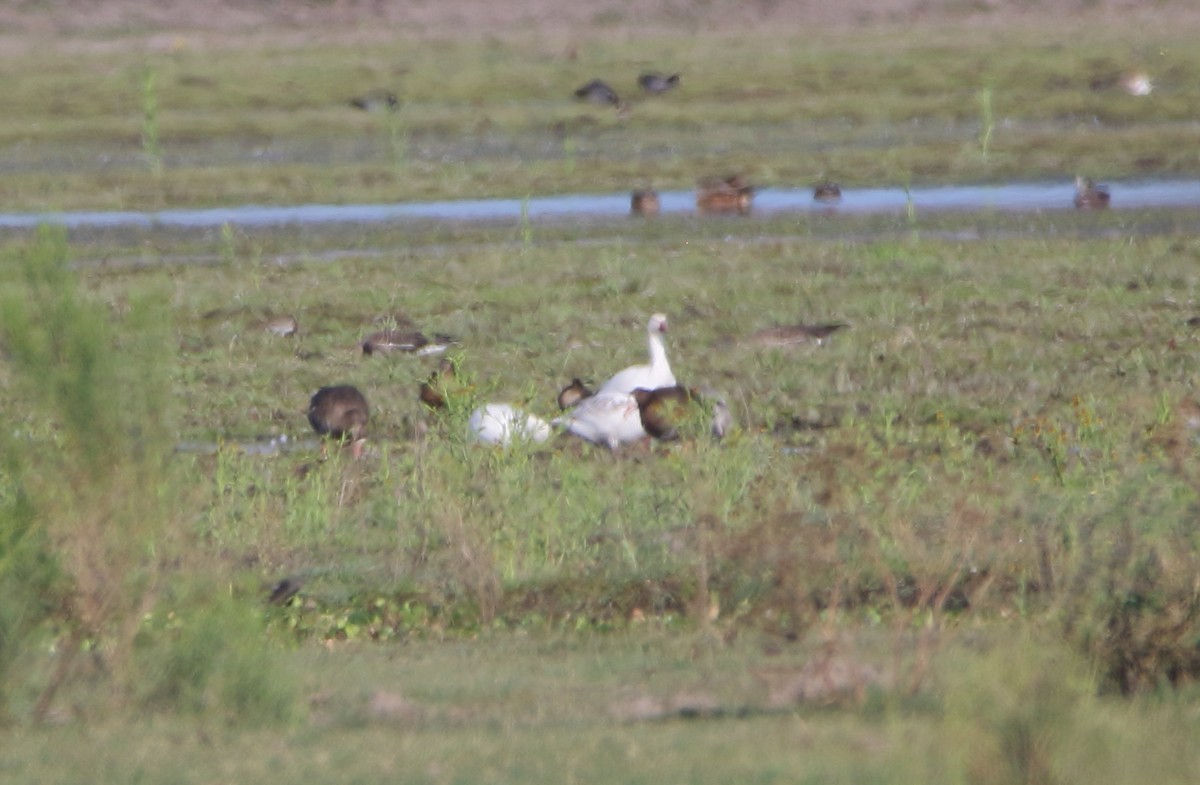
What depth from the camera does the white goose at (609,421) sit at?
10.1 metres

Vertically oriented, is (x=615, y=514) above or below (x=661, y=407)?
below

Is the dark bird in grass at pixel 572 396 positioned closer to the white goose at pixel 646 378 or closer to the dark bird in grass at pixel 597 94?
the white goose at pixel 646 378

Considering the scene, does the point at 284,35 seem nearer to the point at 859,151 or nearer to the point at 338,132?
the point at 338,132

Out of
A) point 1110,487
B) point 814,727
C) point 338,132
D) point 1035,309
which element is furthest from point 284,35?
point 814,727

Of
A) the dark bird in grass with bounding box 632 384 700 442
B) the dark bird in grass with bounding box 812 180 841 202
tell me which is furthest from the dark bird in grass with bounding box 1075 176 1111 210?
the dark bird in grass with bounding box 632 384 700 442

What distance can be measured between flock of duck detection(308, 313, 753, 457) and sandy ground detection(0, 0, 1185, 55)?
21625 millimetres

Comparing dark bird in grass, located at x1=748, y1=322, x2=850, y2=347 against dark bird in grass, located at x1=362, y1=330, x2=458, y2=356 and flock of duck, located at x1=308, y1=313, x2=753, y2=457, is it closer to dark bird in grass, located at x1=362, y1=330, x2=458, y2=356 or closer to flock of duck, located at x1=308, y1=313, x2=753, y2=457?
flock of duck, located at x1=308, y1=313, x2=753, y2=457

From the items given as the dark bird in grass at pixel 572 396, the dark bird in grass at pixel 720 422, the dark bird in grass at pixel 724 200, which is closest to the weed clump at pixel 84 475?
the dark bird in grass at pixel 720 422

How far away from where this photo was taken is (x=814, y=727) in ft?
19.0

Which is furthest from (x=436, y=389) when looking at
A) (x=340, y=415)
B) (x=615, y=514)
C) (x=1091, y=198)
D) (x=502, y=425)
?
(x=1091, y=198)

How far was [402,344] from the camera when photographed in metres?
12.7

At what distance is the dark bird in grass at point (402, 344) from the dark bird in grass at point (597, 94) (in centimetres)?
1453

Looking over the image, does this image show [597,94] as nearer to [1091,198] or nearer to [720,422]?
[1091,198]

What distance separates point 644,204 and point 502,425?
9.70 m
